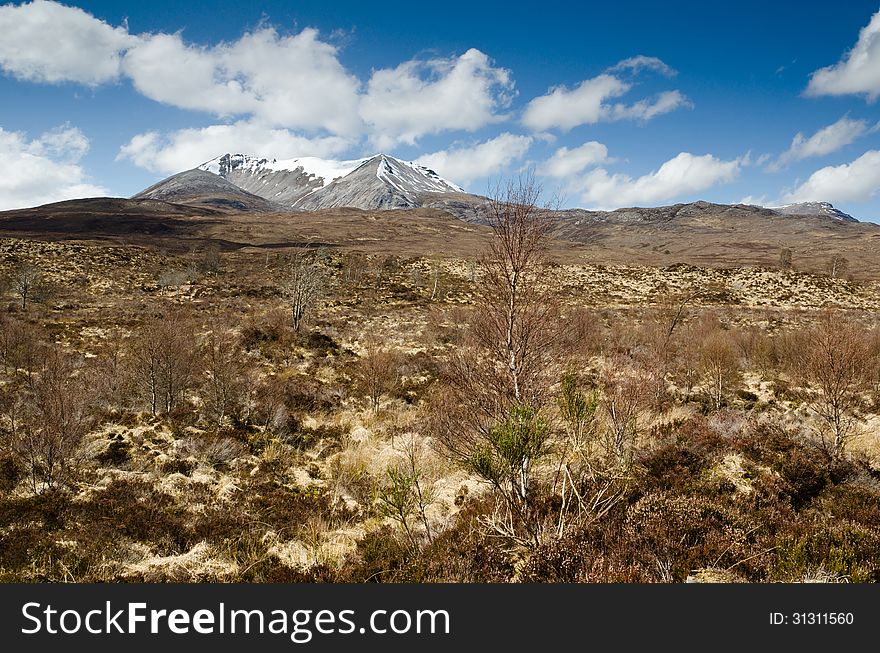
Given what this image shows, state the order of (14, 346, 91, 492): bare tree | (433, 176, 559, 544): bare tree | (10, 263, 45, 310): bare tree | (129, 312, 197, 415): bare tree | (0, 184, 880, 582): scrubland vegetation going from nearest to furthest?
(0, 184, 880, 582): scrubland vegetation < (433, 176, 559, 544): bare tree < (14, 346, 91, 492): bare tree < (129, 312, 197, 415): bare tree < (10, 263, 45, 310): bare tree

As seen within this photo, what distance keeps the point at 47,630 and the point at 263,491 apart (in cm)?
502

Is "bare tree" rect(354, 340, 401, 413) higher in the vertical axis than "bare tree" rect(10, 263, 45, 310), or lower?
lower

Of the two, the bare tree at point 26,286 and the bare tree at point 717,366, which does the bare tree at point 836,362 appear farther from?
the bare tree at point 26,286

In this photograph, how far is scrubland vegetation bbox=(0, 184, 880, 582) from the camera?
5441mm

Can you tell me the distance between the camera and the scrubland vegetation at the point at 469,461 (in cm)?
544

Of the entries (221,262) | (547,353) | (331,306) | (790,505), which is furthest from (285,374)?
(221,262)

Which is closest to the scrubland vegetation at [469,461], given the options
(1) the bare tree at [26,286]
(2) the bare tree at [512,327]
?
(2) the bare tree at [512,327]

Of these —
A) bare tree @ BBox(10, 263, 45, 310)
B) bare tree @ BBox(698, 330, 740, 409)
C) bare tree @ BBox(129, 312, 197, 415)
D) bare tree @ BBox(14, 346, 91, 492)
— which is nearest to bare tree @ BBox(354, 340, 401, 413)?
bare tree @ BBox(129, 312, 197, 415)

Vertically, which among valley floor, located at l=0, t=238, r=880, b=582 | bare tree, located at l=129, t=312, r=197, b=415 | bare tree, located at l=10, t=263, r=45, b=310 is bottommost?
valley floor, located at l=0, t=238, r=880, b=582

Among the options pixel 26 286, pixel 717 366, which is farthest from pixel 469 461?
pixel 26 286

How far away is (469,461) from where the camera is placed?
199 inches

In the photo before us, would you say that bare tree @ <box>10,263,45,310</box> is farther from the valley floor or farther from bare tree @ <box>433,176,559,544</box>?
bare tree @ <box>433,176,559,544</box>

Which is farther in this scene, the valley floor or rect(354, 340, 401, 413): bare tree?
rect(354, 340, 401, 413): bare tree

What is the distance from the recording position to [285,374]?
17.8m
